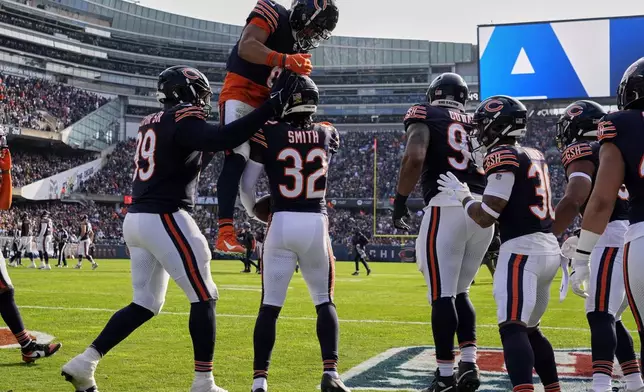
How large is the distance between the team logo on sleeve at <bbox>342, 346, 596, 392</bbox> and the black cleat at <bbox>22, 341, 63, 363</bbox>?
9.72 ft

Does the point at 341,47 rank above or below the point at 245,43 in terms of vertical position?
above

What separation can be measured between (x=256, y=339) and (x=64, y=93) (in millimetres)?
57594

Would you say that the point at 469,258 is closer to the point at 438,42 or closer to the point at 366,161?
the point at 366,161

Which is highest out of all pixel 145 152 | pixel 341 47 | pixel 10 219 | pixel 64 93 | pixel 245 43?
pixel 341 47

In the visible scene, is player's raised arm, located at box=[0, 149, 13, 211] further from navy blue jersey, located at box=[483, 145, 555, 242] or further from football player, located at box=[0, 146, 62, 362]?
navy blue jersey, located at box=[483, 145, 555, 242]

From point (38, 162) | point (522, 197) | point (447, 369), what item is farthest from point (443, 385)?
point (38, 162)

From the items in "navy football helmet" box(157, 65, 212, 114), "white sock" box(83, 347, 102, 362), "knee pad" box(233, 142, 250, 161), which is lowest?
"white sock" box(83, 347, 102, 362)

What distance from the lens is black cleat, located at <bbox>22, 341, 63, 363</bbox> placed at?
6934 millimetres

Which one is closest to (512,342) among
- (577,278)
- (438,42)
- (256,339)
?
(577,278)

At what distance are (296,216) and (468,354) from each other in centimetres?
184

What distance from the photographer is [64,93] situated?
191 ft

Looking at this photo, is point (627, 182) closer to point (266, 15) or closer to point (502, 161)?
point (502, 161)

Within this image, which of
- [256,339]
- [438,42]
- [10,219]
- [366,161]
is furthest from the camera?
[438,42]

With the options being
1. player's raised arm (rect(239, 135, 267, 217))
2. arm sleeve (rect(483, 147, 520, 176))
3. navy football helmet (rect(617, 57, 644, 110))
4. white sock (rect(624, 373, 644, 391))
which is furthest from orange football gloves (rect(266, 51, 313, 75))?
white sock (rect(624, 373, 644, 391))
